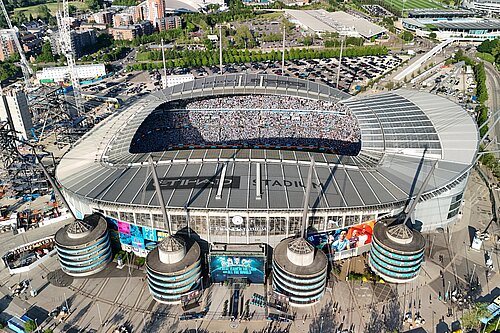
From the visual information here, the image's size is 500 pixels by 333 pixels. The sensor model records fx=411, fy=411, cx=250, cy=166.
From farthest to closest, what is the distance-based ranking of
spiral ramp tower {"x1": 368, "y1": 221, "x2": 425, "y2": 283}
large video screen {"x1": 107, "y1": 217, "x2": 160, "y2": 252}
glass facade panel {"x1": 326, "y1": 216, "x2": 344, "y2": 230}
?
large video screen {"x1": 107, "y1": 217, "x2": 160, "y2": 252} < glass facade panel {"x1": 326, "y1": 216, "x2": 344, "y2": 230} < spiral ramp tower {"x1": 368, "y1": 221, "x2": 425, "y2": 283}

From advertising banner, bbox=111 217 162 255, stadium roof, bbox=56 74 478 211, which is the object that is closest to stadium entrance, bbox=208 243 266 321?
stadium roof, bbox=56 74 478 211

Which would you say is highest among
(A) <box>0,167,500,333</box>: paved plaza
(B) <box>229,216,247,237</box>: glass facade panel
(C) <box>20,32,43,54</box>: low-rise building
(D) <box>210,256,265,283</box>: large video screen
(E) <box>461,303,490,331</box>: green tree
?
(C) <box>20,32,43,54</box>: low-rise building

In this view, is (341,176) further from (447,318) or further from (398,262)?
(447,318)

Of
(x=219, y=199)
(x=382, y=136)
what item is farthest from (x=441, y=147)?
(x=219, y=199)

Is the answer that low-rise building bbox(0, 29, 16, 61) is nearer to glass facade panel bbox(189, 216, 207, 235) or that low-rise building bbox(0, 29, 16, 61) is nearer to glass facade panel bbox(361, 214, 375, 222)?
glass facade panel bbox(189, 216, 207, 235)

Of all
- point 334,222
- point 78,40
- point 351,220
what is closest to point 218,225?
point 334,222
